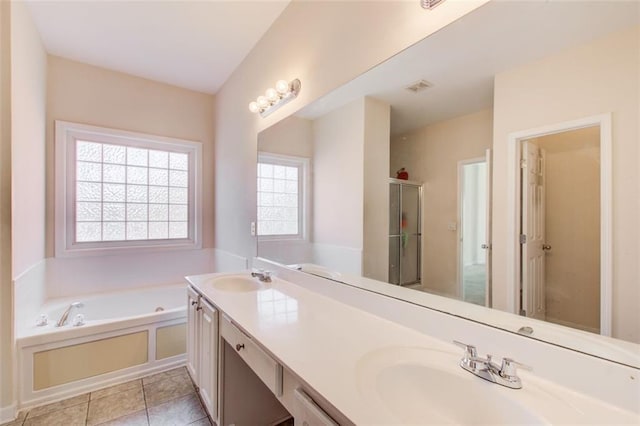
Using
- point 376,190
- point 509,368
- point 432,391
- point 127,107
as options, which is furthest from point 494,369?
point 127,107

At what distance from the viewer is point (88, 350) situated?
80.3 inches

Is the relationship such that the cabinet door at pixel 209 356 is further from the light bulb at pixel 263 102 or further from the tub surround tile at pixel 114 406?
the light bulb at pixel 263 102

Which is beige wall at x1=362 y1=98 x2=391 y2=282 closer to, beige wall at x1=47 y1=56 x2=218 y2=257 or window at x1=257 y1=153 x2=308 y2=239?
window at x1=257 y1=153 x2=308 y2=239

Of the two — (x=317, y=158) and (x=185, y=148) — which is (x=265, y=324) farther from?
(x=185, y=148)

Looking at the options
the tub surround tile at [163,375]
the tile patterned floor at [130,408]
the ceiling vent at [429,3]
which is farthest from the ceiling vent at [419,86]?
the tub surround tile at [163,375]

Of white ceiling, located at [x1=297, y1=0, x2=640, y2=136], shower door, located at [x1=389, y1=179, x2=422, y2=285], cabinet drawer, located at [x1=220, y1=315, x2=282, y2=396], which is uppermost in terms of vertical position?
white ceiling, located at [x1=297, y1=0, x2=640, y2=136]

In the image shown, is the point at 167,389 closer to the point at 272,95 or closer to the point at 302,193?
the point at 302,193

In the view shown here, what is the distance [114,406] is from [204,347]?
36.0 inches

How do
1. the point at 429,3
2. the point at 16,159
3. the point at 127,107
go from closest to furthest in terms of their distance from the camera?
the point at 429,3, the point at 16,159, the point at 127,107

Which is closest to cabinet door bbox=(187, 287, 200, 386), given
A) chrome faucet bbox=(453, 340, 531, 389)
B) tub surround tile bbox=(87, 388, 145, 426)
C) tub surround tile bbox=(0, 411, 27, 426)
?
tub surround tile bbox=(87, 388, 145, 426)

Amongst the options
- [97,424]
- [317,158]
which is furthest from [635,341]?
[97,424]

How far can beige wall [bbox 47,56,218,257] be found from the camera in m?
2.59

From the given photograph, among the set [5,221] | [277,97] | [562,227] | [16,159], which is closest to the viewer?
[562,227]

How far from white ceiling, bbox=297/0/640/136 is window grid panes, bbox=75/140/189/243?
2.66 metres
